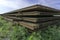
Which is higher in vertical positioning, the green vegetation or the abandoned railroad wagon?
the abandoned railroad wagon

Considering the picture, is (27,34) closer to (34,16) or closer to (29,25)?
(29,25)

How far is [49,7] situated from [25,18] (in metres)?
0.67

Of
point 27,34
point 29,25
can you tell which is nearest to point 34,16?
point 29,25

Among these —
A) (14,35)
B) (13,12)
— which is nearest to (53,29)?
(14,35)

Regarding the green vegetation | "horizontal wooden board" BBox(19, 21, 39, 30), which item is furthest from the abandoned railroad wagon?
the green vegetation

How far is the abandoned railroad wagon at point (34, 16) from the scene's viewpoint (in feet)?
8.73

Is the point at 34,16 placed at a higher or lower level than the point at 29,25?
higher

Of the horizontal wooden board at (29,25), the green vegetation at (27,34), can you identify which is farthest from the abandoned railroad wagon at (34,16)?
the green vegetation at (27,34)

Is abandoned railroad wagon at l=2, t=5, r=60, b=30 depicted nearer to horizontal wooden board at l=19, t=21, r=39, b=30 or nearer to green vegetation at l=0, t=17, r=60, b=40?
horizontal wooden board at l=19, t=21, r=39, b=30

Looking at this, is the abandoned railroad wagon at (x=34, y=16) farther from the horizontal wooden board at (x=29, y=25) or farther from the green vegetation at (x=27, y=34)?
the green vegetation at (x=27, y=34)

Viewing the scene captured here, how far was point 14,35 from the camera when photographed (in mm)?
2994

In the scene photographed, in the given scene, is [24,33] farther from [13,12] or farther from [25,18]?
[13,12]

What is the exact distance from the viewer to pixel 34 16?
2.94 meters

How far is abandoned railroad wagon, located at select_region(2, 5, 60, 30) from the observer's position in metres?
2.66
